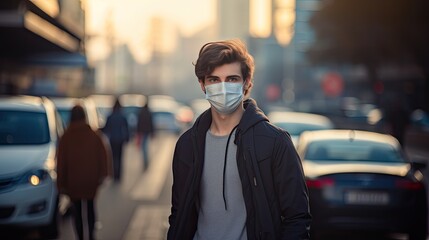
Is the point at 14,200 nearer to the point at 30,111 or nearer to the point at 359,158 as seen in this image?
the point at 30,111

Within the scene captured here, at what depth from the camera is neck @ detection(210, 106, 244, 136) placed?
4.22 meters

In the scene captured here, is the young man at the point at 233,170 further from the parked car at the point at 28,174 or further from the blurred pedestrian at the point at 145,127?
the blurred pedestrian at the point at 145,127

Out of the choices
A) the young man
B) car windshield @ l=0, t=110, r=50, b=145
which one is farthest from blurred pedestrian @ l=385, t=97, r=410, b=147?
the young man

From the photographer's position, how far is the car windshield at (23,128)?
11.4 meters

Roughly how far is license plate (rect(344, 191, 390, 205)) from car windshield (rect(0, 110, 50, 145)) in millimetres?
4008

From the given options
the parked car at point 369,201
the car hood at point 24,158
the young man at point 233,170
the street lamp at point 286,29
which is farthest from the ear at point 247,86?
the street lamp at point 286,29

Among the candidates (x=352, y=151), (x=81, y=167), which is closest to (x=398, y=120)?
(x=352, y=151)

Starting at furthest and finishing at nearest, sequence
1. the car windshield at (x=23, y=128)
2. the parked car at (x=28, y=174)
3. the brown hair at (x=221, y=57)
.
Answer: the car windshield at (x=23, y=128)
the parked car at (x=28, y=174)
the brown hair at (x=221, y=57)

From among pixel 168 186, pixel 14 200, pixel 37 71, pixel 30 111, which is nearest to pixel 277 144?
pixel 14 200

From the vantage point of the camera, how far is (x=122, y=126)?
1861 cm

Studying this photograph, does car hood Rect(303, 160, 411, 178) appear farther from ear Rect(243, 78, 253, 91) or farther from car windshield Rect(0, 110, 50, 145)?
ear Rect(243, 78, 253, 91)

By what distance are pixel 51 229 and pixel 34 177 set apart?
63cm

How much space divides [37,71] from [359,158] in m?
41.4

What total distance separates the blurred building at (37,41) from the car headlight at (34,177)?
45.5 feet
